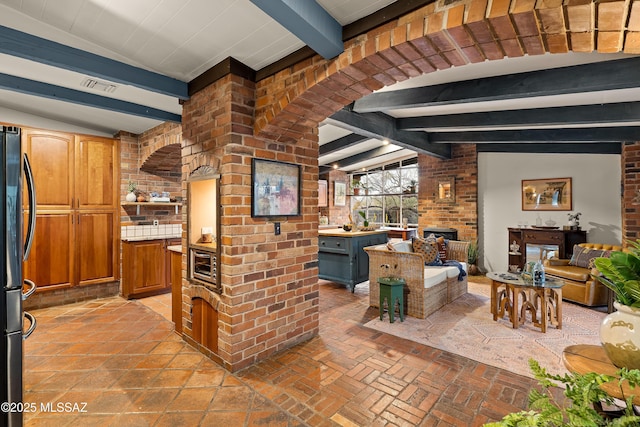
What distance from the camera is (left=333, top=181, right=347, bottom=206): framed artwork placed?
991cm

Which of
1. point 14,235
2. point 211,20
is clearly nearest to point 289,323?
point 14,235

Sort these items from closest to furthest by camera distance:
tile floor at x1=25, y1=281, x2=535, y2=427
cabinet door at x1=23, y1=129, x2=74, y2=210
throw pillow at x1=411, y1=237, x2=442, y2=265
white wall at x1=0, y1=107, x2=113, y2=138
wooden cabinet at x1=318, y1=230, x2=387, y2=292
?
tile floor at x1=25, y1=281, x2=535, y2=427 → white wall at x1=0, y1=107, x2=113, y2=138 → cabinet door at x1=23, y1=129, x2=74, y2=210 → throw pillow at x1=411, y1=237, x2=442, y2=265 → wooden cabinet at x1=318, y1=230, x2=387, y2=292

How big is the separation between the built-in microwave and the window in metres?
6.21

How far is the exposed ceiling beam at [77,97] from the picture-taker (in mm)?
2934

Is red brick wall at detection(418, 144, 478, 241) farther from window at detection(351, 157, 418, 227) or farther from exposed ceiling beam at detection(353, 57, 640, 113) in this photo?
exposed ceiling beam at detection(353, 57, 640, 113)

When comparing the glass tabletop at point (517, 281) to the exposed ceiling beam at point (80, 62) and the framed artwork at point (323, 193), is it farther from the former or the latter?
the framed artwork at point (323, 193)

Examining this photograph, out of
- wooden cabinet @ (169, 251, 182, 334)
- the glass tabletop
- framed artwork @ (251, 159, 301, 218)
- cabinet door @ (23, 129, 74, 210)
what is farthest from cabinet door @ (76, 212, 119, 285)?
the glass tabletop

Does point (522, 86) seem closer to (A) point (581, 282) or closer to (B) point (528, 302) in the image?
(B) point (528, 302)

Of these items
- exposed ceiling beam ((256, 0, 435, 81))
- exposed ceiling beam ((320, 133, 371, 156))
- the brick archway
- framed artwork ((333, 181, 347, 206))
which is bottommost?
framed artwork ((333, 181, 347, 206))

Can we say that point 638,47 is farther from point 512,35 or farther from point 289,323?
point 289,323

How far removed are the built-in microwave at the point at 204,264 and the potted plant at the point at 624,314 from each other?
2.46 m

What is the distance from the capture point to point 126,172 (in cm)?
487

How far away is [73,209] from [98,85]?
2.12 meters

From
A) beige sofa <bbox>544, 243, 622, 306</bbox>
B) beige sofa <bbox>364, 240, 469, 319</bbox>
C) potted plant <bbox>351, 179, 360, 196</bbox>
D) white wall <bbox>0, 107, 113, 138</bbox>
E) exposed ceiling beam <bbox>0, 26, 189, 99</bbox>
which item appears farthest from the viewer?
potted plant <bbox>351, 179, 360, 196</bbox>
